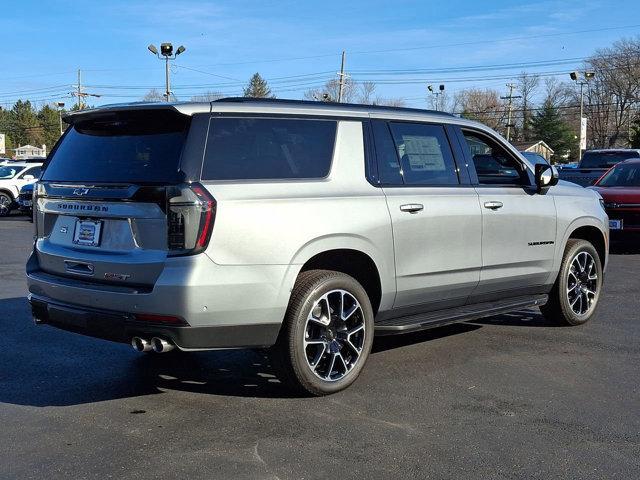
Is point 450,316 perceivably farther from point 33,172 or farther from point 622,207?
point 33,172

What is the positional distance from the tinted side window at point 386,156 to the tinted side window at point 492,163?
0.97 m

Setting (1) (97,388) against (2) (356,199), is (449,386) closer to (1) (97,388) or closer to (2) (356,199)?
(2) (356,199)

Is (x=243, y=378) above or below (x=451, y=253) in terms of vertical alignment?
below

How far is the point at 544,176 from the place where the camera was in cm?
648

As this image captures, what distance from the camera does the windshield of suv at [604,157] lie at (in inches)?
869

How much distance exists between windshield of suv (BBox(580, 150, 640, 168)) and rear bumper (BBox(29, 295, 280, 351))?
19531 millimetres

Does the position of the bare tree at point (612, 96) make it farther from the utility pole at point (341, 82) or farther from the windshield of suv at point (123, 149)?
the windshield of suv at point (123, 149)

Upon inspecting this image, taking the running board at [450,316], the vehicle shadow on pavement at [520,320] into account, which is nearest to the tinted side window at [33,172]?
the vehicle shadow on pavement at [520,320]

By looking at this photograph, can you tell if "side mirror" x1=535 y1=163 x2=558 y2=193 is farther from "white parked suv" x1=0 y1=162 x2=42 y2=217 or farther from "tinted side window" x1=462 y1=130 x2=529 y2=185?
"white parked suv" x1=0 y1=162 x2=42 y2=217

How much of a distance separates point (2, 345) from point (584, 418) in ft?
15.6

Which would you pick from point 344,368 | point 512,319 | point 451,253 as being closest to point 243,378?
point 344,368

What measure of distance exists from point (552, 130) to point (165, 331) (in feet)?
309

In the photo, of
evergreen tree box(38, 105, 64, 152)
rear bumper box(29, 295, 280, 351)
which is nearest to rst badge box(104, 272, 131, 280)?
rear bumper box(29, 295, 280, 351)

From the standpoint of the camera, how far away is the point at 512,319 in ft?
24.9
